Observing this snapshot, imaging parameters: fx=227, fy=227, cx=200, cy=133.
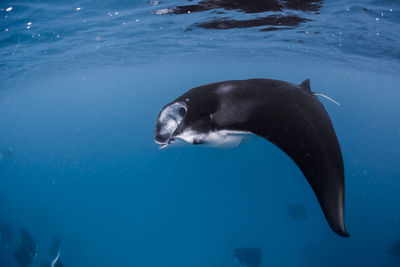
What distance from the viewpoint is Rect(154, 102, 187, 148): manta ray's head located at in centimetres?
318

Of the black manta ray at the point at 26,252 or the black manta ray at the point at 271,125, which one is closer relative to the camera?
the black manta ray at the point at 271,125

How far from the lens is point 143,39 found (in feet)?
48.8

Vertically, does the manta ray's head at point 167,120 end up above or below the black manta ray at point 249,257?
above

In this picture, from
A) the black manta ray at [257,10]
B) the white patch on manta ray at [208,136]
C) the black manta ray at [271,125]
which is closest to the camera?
the black manta ray at [271,125]

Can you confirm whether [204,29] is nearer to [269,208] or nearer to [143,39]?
[143,39]

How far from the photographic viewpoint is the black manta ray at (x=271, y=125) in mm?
1911

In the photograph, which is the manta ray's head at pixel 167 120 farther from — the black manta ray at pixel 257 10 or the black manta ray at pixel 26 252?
the black manta ray at pixel 26 252

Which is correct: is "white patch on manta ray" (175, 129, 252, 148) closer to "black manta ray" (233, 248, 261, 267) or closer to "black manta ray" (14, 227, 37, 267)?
"black manta ray" (233, 248, 261, 267)

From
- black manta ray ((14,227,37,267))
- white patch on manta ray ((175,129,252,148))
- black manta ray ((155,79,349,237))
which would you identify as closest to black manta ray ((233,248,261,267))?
black manta ray ((155,79,349,237))

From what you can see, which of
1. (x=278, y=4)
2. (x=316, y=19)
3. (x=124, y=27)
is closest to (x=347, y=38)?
(x=316, y=19)

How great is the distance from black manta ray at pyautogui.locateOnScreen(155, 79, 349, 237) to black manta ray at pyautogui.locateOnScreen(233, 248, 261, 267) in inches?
429

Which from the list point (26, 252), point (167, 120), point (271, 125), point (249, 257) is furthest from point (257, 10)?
point (26, 252)

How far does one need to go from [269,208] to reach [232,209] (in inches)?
132

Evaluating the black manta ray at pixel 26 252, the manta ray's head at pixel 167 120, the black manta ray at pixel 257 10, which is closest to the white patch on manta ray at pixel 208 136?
the manta ray's head at pixel 167 120
